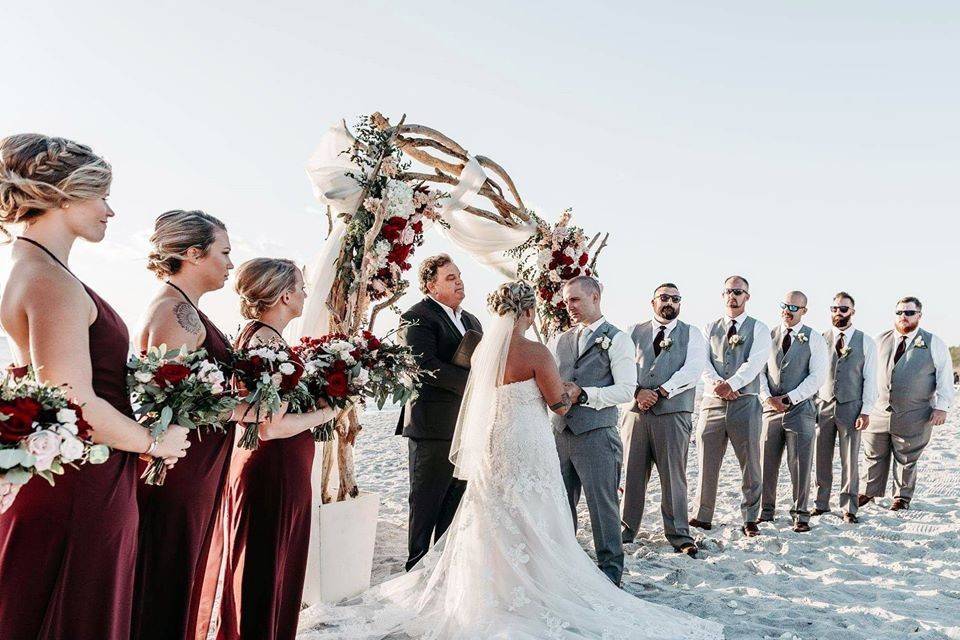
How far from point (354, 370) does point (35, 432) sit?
1.86 meters

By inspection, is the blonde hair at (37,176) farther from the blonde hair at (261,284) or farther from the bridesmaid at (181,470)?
the blonde hair at (261,284)

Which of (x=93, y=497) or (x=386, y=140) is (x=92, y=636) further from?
(x=386, y=140)

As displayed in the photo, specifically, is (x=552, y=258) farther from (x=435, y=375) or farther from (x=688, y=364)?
(x=435, y=375)

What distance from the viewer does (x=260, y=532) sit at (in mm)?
3490

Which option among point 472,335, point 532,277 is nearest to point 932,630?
point 472,335

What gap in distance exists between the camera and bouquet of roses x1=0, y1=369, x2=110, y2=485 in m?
1.80

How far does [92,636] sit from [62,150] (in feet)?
5.06

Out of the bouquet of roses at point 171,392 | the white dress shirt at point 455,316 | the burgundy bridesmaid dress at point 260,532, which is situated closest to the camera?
the bouquet of roses at point 171,392

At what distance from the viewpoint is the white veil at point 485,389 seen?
455 centimetres

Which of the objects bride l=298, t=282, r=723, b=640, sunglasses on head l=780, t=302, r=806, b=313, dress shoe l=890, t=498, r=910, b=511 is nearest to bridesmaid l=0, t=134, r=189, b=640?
bride l=298, t=282, r=723, b=640

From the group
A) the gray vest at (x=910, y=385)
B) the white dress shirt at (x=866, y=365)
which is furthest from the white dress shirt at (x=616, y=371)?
the gray vest at (x=910, y=385)

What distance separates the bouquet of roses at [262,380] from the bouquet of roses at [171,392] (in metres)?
0.30

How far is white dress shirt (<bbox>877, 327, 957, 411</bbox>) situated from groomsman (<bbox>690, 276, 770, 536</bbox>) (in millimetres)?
2015

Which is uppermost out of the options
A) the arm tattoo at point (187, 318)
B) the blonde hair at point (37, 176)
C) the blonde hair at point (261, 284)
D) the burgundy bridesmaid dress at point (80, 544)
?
the blonde hair at point (37, 176)
